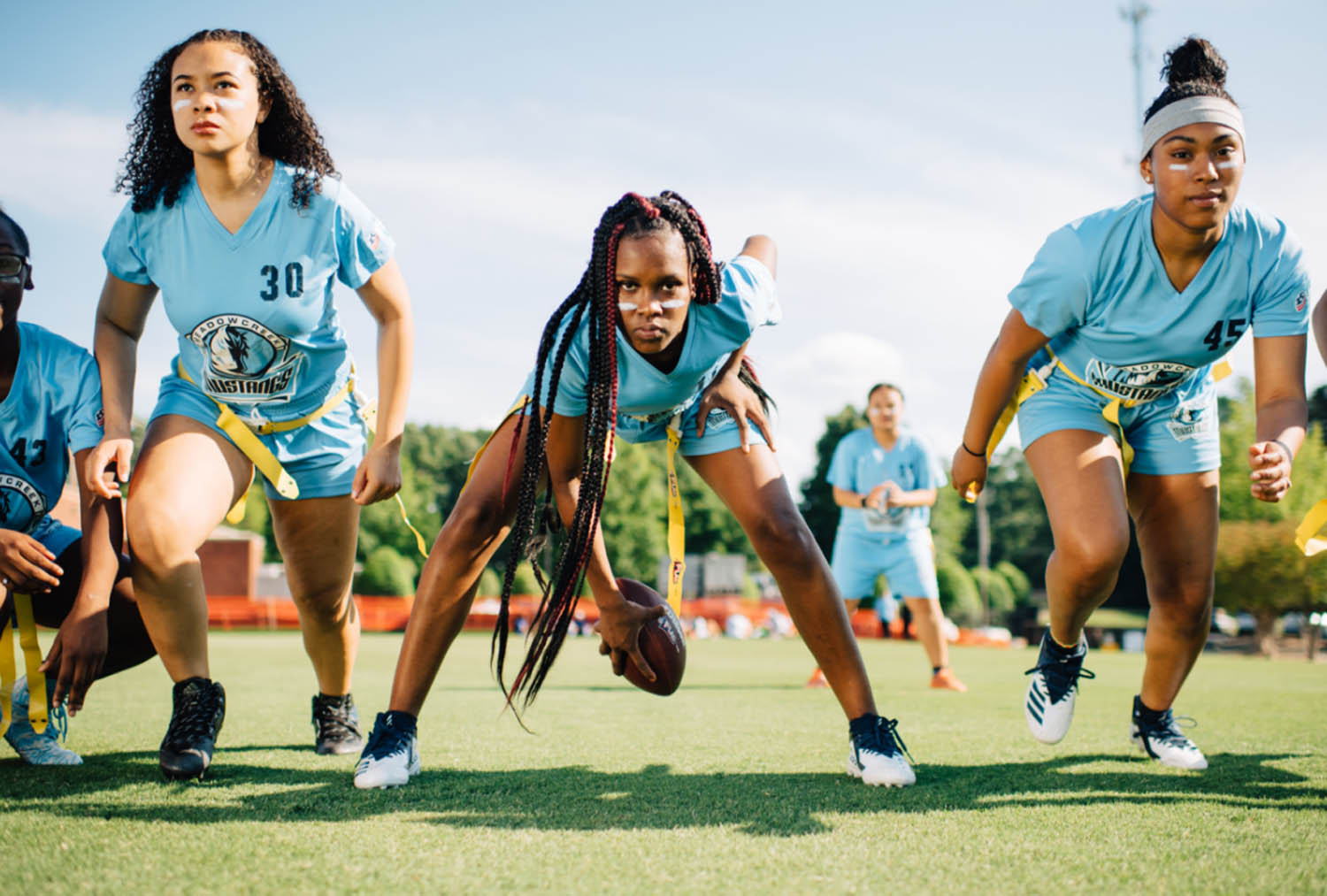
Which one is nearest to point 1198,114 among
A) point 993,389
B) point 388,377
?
point 993,389

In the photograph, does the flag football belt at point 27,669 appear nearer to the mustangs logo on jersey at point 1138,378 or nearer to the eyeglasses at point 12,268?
the eyeglasses at point 12,268

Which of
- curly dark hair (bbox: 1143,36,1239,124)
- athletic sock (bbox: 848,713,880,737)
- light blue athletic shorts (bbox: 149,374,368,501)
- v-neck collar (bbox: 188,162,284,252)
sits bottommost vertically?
athletic sock (bbox: 848,713,880,737)

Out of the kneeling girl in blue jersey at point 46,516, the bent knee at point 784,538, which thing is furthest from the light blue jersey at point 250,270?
the bent knee at point 784,538

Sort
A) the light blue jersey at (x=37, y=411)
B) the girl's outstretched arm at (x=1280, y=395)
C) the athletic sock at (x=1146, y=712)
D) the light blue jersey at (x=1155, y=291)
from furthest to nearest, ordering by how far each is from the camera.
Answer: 1. the athletic sock at (x=1146, y=712)
2. the light blue jersey at (x=37, y=411)
3. the light blue jersey at (x=1155, y=291)
4. the girl's outstretched arm at (x=1280, y=395)

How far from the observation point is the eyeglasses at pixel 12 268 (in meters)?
3.98

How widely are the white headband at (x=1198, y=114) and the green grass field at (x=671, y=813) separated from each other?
242 cm

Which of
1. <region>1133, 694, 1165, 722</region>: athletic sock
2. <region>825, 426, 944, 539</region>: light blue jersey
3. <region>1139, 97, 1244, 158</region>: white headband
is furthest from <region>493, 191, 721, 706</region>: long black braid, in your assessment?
<region>825, 426, 944, 539</region>: light blue jersey

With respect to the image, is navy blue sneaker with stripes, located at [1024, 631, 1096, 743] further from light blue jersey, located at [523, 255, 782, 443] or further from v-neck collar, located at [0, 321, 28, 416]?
v-neck collar, located at [0, 321, 28, 416]

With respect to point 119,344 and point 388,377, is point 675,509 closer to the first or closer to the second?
point 388,377

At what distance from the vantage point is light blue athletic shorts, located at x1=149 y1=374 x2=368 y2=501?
417 cm

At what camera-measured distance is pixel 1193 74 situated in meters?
3.98

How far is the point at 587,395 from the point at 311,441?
1.36 m

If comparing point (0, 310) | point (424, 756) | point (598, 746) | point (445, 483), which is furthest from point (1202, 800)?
point (445, 483)

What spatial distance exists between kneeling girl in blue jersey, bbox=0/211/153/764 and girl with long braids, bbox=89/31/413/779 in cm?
20
